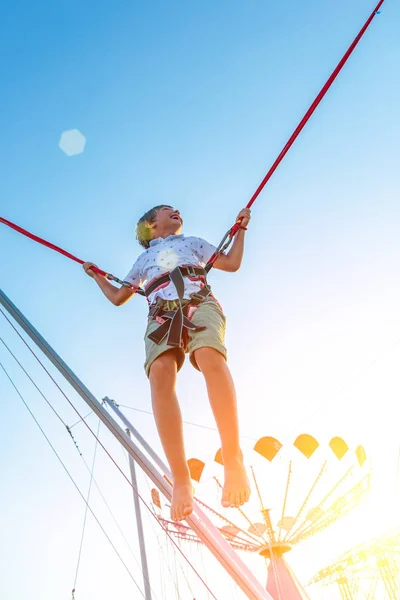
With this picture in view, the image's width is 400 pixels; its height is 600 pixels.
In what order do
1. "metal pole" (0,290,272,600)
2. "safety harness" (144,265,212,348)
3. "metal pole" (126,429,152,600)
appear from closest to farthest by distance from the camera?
"metal pole" (0,290,272,600), "safety harness" (144,265,212,348), "metal pole" (126,429,152,600)

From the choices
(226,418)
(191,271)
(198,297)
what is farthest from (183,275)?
(226,418)

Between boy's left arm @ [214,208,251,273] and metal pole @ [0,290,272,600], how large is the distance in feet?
3.61

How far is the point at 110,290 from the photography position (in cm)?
292

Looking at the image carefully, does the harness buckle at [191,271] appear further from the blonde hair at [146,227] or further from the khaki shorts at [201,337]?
the blonde hair at [146,227]

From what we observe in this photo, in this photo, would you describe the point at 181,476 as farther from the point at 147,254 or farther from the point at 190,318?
the point at 147,254

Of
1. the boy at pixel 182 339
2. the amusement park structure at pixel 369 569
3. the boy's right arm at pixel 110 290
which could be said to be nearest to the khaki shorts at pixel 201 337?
the boy at pixel 182 339

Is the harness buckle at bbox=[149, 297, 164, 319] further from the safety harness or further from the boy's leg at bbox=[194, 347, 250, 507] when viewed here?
the boy's leg at bbox=[194, 347, 250, 507]

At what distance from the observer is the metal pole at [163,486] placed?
146 cm

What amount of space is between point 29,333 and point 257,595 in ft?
5.36

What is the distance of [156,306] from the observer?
246cm

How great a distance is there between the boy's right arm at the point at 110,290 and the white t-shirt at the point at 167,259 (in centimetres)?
8

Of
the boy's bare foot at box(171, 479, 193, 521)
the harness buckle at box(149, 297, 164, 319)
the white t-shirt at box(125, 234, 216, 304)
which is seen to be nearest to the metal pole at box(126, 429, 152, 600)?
the white t-shirt at box(125, 234, 216, 304)

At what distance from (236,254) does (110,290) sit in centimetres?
86

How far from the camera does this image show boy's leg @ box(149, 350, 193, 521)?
193cm
